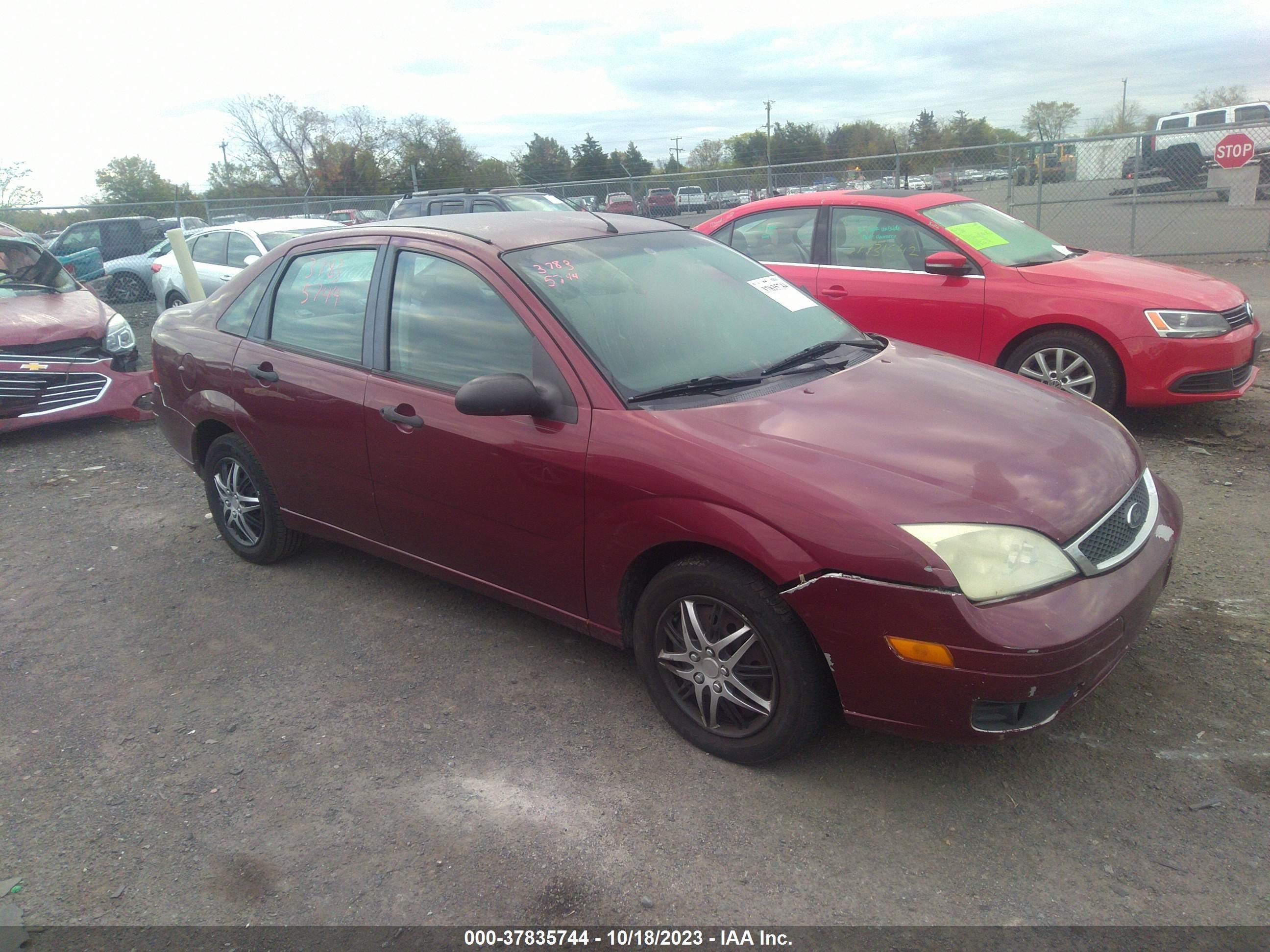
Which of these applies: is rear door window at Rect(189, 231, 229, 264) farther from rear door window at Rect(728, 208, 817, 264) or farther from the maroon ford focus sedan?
the maroon ford focus sedan

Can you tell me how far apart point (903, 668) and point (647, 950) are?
3.32 feet

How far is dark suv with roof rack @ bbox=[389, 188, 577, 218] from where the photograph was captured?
1381 centimetres

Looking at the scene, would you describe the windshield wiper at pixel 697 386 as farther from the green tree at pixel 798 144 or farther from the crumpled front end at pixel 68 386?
the green tree at pixel 798 144

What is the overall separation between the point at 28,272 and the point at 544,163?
34678 mm

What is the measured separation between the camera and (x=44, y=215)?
21.2 metres

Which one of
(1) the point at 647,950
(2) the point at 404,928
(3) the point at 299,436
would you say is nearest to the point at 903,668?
(1) the point at 647,950

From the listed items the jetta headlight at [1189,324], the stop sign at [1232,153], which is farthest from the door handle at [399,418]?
the stop sign at [1232,153]

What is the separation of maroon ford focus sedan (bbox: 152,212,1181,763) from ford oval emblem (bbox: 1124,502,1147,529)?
11mm

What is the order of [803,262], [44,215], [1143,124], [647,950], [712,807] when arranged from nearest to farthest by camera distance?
[647,950] → [712,807] → [803,262] → [44,215] → [1143,124]

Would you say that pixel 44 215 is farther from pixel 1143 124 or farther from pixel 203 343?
pixel 1143 124

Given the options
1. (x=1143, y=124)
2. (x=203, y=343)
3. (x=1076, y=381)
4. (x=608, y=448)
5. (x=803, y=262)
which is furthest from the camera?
(x=1143, y=124)

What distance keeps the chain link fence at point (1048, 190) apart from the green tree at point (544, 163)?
1206 centimetres

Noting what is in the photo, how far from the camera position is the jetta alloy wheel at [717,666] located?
2.91 metres

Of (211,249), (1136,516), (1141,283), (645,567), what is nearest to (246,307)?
(645,567)
